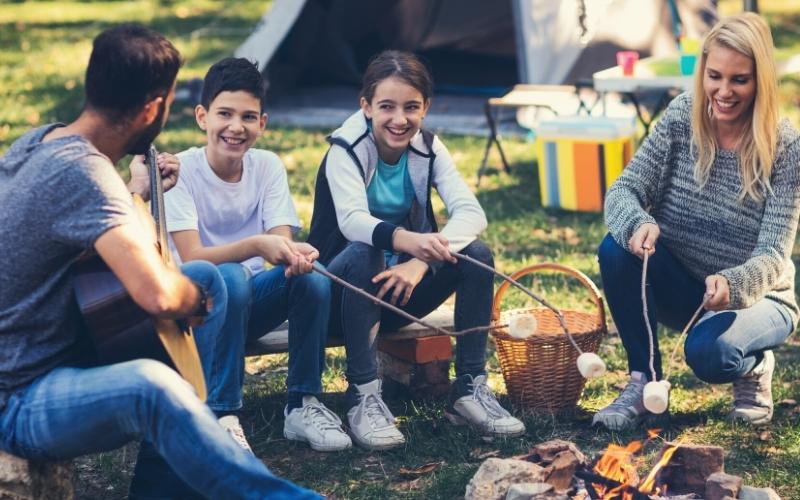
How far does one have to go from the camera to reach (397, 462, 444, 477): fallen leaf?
353 cm

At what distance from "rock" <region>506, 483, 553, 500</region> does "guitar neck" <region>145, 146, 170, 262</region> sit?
3.66 ft

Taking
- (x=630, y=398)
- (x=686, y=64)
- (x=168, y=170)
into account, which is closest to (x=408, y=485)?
(x=630, y=398)

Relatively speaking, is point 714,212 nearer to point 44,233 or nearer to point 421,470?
point 421,470

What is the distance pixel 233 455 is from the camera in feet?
9.08

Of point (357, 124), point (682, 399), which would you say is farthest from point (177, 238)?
point (682, 399)

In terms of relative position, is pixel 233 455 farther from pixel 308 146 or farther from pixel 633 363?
pixel 308 146

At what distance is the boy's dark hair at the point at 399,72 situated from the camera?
12.5 ft

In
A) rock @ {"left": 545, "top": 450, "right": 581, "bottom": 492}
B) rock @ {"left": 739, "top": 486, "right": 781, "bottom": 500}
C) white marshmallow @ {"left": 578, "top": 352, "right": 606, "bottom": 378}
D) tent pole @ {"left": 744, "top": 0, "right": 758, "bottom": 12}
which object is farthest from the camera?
tent pole @ {"left": 744, "top": 0, "right": 758, "bottom": 12}

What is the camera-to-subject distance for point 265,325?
→ 3.79 metres

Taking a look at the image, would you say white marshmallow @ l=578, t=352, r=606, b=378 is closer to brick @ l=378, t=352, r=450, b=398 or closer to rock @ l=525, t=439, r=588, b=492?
rock @ l=525, t=439, r=588, b=492

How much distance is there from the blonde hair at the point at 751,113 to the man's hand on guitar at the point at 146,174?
171 cm

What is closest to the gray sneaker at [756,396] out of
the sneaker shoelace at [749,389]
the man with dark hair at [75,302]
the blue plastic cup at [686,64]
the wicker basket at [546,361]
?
the sneaker shoelace at [749,389]

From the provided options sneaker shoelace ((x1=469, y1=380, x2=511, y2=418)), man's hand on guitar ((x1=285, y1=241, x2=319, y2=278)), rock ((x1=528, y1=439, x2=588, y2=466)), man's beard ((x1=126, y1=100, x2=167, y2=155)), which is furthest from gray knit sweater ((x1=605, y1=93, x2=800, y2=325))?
man's beard ((x1=126, y1=100, x2=167, y2=155))

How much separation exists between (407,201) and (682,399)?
1.22 metres
